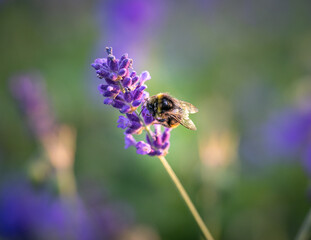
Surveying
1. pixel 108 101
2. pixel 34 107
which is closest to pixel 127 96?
pixel 108 101

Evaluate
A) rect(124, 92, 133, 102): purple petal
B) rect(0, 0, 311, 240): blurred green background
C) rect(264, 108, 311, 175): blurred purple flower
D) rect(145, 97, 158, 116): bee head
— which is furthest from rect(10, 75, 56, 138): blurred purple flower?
rect(264, 108, 311, 175): blurred purple flower

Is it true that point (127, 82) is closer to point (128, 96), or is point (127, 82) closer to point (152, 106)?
point (128, 96)

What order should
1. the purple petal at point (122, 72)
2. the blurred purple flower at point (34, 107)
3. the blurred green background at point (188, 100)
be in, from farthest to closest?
the blurred green background at point (188, 100)
the blurred purple flower at point (34, 107)
the purple petal at point (122, 72)

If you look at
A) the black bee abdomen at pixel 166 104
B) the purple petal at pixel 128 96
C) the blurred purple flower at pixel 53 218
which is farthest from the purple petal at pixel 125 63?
the blurred purple flower at pixel 53 218

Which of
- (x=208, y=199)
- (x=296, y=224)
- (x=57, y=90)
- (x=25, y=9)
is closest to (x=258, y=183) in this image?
(x=296, y=224)

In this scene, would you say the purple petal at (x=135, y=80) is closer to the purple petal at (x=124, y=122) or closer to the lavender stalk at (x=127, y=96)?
the lavender stalk at (x=127, y=96)

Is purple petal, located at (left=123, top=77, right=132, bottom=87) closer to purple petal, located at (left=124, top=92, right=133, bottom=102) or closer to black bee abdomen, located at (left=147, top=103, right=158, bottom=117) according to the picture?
purple petal, located at (left=124, top=92, right=133, bottom=102)

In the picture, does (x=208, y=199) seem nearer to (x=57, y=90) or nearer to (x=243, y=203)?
(x=243, y=203)
